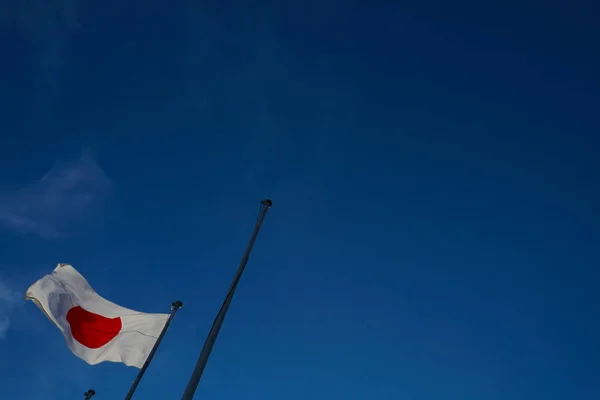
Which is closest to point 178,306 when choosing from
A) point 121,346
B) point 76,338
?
point 121,346

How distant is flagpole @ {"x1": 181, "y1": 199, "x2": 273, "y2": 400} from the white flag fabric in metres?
4.63

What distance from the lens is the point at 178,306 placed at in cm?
1659

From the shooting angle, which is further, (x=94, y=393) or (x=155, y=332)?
(x=94, y=393)

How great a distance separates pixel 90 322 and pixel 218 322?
6993 mm

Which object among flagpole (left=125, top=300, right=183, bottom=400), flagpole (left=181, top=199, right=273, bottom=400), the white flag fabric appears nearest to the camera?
flagpole (left=181, top=199, right=273, bottom=400)

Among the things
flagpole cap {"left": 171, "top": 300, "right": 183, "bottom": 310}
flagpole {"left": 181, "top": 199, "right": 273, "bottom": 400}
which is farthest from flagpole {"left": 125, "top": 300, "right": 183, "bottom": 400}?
flagpole {"left": 181, "top": 199, "right": 273, "bottom": 400}

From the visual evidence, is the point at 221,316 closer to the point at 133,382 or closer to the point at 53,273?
the point at 133,382

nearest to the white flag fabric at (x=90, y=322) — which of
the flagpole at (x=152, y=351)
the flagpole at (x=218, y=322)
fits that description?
the flagpole at (x=152, y=351)

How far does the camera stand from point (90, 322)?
16.6 m

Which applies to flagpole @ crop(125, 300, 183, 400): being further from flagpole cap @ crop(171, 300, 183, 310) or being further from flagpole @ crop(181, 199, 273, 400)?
flagpole @ crop(181, 199, 273, 400)

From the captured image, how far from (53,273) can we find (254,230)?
714 cm

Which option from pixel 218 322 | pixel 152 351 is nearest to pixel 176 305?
pixel 152 351

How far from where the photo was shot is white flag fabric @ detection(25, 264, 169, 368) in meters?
15.8

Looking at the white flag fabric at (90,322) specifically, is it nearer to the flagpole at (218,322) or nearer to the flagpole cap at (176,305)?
the flagpole cap at (176,305)
